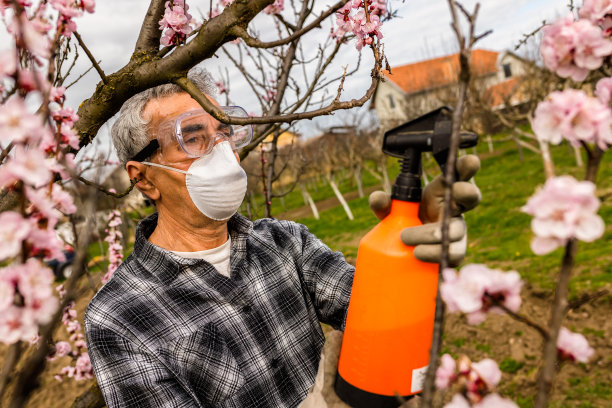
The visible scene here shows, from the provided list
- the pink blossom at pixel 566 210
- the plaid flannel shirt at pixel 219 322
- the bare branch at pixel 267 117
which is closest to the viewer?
the pink blossom at pixel 566 210

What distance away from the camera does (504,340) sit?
568 cm

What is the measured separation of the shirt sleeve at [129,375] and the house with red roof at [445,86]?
7.74 meters

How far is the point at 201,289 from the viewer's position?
2035 millimetres

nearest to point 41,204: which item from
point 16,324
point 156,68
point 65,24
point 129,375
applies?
point 16,324

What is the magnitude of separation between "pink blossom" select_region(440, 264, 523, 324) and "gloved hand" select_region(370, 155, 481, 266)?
441 millimetres

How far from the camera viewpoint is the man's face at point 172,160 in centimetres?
224

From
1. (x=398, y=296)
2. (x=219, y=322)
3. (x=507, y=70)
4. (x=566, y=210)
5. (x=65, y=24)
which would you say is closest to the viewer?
(x=566, y=210)

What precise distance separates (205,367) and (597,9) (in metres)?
1.79

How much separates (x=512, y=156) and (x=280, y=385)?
2508 cm

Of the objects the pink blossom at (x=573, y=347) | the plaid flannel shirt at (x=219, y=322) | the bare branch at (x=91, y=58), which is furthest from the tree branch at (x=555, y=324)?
the bare branch at (x=91, y=58)

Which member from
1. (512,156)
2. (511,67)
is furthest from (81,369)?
(511,67)

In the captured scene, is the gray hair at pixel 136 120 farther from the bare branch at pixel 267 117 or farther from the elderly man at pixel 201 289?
the bare branch at pixel 267 117

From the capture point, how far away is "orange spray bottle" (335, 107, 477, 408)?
130 centimetres

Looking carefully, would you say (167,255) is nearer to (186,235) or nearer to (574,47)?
(186,235)
